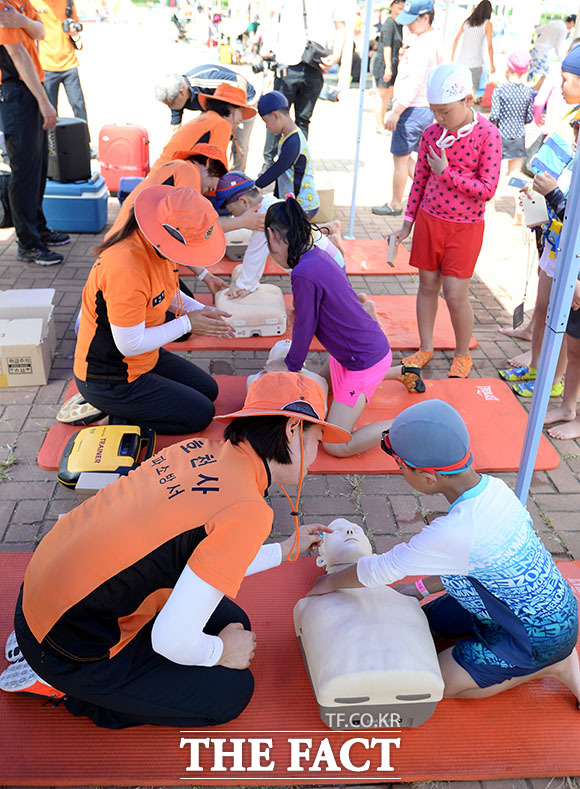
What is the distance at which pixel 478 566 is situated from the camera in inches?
82.1

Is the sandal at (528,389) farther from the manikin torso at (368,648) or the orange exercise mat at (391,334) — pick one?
Result: the manikin torso at (368,648)

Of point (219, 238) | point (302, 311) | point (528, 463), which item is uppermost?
point (219, 238)

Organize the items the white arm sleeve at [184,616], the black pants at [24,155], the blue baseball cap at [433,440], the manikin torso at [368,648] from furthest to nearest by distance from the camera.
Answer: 1. the black pants at [24,155]
2. the manikin torso at [368,648]
3. the blue baseball cap at [433,440]
4. the white arm sleeve at [184,616]

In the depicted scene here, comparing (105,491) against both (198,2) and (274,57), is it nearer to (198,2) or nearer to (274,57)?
(274,57)

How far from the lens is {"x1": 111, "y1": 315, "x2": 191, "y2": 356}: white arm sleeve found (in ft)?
10.9

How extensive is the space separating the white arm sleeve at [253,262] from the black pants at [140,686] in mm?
2997

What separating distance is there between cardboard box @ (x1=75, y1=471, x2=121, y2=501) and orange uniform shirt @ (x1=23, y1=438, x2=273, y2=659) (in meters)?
1.00

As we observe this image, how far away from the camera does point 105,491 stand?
6.68 ft

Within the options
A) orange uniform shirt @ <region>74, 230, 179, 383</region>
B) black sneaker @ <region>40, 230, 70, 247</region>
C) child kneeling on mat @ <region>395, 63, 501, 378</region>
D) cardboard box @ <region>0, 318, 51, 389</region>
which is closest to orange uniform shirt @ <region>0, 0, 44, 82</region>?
black sneaker @ <region>40, 230, 70, 247</region>

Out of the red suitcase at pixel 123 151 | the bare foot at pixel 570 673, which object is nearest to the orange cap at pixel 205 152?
the red suitcase at pixel 123 151

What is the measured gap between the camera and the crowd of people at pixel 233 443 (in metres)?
1.92

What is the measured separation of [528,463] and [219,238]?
1772 millimetres

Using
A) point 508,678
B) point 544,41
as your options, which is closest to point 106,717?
point 508,678

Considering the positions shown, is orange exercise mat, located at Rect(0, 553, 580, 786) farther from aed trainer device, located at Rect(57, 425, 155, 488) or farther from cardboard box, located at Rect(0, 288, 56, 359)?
cardboard box, located at Rect(0, 288, 56, 359)
